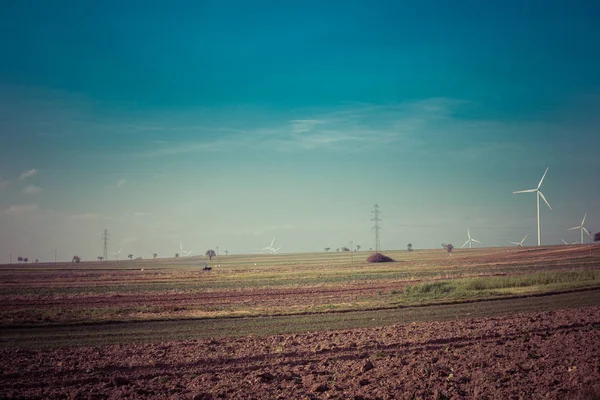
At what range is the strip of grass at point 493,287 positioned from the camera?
34.5 metres

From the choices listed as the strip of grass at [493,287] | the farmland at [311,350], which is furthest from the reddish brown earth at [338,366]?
the strip of grass at [493,287]

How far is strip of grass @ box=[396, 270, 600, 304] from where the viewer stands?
3453 cm

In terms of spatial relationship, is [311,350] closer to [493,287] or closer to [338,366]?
[338,366]

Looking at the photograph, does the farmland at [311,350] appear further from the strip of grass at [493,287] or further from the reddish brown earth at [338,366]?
the strip of grass at [493,287]

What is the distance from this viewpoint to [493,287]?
3934 cm

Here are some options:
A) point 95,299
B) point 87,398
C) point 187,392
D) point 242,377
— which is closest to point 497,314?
point 242,377

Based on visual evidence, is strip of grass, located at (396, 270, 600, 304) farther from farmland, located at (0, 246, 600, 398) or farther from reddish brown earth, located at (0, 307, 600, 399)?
reddish brown earth, located at (0, 307, 600, 399)

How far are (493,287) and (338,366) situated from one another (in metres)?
29.4

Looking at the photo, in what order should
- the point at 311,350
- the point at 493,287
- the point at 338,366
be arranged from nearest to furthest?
the point at 338,366 → the point at 311,350 → the point at 493,287

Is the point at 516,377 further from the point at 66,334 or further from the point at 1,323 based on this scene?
the point at 1,323

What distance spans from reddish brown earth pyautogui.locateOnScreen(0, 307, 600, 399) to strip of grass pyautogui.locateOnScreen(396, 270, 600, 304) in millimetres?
15130

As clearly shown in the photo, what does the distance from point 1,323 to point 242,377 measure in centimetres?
1932

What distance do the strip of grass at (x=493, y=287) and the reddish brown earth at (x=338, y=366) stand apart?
49.6 ft

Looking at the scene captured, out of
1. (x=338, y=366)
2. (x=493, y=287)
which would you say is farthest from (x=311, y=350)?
(x=493, y=287)
